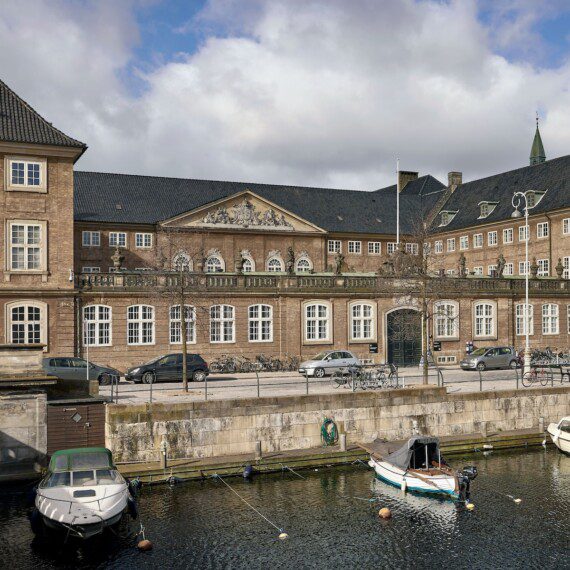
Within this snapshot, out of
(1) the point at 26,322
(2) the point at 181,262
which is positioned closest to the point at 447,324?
(2) the point at 181,262

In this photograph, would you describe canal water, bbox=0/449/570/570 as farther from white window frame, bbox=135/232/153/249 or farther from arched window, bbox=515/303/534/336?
white window frame, bbox=135/232/153/249

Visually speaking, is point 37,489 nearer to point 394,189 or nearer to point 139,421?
point 139,421

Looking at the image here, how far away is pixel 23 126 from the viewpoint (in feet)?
131

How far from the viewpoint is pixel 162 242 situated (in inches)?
2398

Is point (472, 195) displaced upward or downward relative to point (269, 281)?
upward

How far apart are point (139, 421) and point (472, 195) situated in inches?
2312

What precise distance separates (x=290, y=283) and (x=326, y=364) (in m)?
7.29

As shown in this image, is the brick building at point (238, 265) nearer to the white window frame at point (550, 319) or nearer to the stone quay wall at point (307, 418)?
the white window frame at point (550, 319)

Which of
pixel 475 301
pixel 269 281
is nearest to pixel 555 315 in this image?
pixel 475 301

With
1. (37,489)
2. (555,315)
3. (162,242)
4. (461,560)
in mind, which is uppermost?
(162,242)

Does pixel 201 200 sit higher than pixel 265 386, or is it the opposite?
pixel 201 200

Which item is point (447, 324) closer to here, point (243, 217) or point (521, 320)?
point (521, 320)

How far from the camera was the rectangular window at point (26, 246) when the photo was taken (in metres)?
39.4

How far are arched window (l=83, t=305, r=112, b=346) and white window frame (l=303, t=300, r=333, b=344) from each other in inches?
455
